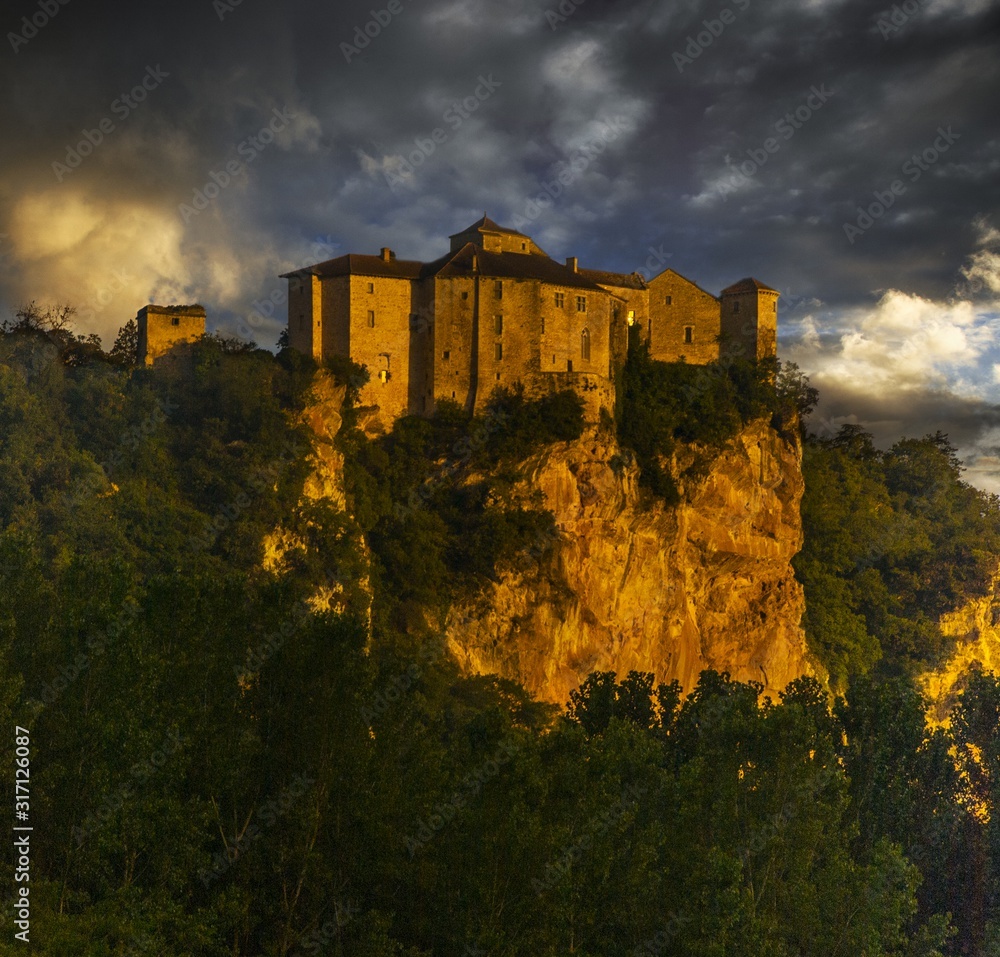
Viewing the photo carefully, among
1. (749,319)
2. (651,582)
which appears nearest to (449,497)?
(651,582)

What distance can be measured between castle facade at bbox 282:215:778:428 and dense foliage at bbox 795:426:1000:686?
21.5 meters

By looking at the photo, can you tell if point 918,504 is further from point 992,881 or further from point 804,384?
point 992,881

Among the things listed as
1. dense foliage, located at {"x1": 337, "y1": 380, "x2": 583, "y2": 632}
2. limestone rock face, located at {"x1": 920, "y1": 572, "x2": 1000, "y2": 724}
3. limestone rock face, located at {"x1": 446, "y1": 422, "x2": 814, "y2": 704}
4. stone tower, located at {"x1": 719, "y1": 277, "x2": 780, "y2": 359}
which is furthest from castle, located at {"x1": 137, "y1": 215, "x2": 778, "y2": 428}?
limestone rock face, located at {"x1": 920, "y1": 572, "x2": 1000, "y2": 724}

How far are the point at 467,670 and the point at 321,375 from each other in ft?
41.9

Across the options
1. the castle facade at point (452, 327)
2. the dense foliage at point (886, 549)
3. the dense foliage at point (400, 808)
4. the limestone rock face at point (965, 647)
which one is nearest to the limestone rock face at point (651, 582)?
the castle facade at point (452, 327)

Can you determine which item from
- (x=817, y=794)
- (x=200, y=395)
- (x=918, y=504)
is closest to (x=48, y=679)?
(x=817, y=794)

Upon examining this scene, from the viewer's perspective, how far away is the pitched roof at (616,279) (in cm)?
6019

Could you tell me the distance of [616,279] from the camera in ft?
199

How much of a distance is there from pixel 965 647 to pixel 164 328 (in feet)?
162

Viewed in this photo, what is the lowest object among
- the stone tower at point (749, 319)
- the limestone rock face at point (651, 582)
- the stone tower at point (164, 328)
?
the limestone rock face at point (651, 582)

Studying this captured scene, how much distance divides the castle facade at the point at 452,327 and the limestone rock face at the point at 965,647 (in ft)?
102

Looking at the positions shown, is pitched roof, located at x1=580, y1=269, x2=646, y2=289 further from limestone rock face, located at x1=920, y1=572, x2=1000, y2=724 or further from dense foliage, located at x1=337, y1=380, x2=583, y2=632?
limestone rock face, located at x1=920, y1=572, x2=1000, y2=724

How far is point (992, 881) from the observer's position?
101 ft

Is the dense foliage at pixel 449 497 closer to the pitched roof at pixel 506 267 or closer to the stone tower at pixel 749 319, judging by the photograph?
the pitched roof at pixel 506 267
